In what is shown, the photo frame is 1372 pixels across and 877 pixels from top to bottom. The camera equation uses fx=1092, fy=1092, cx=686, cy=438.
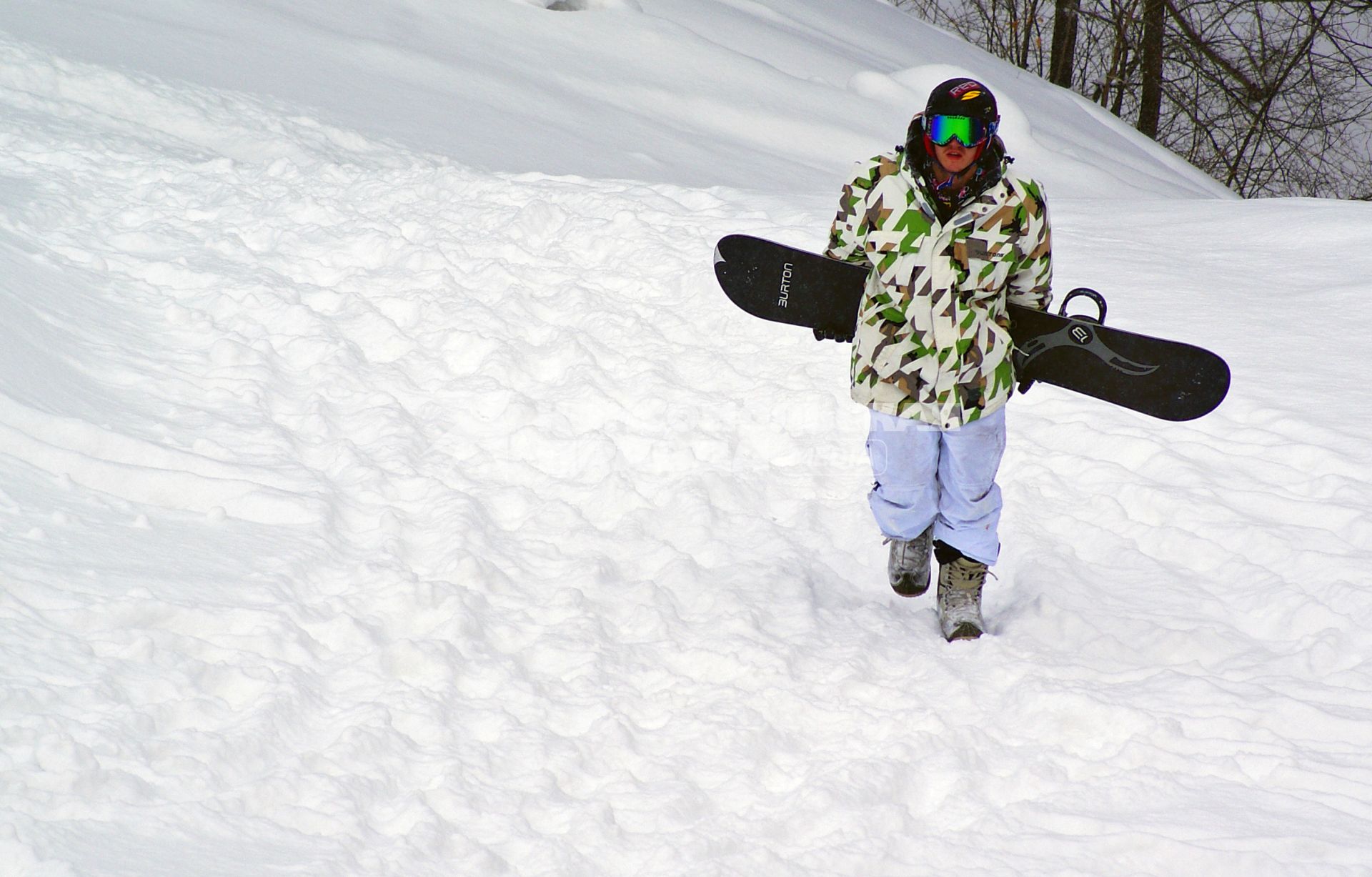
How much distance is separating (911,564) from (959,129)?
1393 mm

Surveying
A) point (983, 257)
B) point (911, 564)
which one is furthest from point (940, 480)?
point (983, 257)

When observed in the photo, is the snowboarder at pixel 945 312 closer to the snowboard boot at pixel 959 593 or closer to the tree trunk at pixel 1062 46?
the snowboard boot at pixel 959 593

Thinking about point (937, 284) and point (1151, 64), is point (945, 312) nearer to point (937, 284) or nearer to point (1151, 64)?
point (937, 284)

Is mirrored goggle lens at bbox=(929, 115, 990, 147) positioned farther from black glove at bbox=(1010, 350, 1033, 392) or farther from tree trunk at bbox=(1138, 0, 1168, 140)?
tree trunk at bbox=(1138, 0, 1168, 140)

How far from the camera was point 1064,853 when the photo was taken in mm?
2518

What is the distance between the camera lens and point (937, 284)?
3.05 metres

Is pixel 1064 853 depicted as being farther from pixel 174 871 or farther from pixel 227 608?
pixel 227 608

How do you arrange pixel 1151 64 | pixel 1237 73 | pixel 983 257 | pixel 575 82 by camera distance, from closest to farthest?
pixel 983 257, pixel 575 82, pixel 1237 73, pixel 1151 64

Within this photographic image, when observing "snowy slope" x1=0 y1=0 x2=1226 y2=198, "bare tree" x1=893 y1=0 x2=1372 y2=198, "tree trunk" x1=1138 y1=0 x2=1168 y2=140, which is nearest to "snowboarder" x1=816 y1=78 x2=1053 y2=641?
"snowy slope" x1=0 y1=0 x2=1226 y2=198

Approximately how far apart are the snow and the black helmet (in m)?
1.61

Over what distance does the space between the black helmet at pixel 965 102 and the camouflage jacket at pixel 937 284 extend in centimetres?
20

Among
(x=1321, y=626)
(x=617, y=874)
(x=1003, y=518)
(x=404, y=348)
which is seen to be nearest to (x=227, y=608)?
(x=617, y=874)

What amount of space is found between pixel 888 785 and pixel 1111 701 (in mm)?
722

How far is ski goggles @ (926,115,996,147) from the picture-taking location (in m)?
2.86
